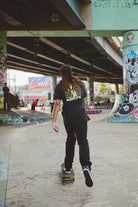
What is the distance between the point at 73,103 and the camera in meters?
3.39

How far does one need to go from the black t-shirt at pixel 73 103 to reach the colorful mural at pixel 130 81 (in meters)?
9.33

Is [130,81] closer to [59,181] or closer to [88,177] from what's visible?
[59,181]

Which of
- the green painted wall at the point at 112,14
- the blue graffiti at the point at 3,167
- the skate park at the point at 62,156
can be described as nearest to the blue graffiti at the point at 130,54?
the skate park at the point at 62,156

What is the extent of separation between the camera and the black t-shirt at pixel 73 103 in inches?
131

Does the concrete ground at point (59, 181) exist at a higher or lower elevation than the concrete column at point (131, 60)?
lower

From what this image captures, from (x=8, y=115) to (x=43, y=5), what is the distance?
5.92 m

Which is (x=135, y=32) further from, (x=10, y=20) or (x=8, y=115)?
(x=8, y=115)

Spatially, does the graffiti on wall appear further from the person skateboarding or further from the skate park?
the person skateboarding

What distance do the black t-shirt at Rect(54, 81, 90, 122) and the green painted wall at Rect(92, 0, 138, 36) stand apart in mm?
9010

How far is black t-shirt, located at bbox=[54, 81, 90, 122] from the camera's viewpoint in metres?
3.33

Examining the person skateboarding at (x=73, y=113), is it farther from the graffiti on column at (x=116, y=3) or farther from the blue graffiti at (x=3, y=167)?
the graffiti on column at (x=116, y=3)

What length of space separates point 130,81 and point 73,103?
31.3 feet

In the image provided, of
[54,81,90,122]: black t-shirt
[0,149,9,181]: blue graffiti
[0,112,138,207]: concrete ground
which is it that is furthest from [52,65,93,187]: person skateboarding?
[0,149,9,181]: blue graffiti

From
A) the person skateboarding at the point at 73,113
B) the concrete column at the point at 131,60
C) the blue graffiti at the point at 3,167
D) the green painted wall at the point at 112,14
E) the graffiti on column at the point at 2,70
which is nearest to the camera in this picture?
the person skateboarding at the point at 73,113
